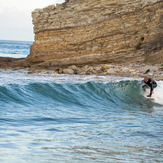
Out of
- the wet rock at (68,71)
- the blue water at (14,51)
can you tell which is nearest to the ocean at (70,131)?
the wet rock at (68,71)

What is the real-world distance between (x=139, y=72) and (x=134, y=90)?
506 cm

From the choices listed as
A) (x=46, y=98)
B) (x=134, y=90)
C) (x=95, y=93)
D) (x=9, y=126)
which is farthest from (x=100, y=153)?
(x=134, y=90)

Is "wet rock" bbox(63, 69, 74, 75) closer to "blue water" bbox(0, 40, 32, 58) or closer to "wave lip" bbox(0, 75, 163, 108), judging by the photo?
"wave lip" bbox(0, 75, 163, 108)

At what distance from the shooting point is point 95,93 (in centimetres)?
1585

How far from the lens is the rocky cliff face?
25.2 meters

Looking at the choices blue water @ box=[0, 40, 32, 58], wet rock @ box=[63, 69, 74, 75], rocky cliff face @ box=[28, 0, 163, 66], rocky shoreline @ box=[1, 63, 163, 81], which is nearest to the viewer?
rocky shoreline @ box=[1, 63, 163, 81]

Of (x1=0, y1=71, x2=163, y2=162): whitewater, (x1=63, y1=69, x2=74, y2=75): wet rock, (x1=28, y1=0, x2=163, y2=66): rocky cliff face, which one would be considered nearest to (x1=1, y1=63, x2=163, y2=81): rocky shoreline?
(x1=63, y1=69, x2=74, y2=75): wet rock

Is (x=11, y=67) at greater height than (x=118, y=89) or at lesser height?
greater

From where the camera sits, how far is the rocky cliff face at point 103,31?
25203 millimetres

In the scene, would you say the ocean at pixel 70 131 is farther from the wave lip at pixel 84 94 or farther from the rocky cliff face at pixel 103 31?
the rocky cliff face at pixel 103 31

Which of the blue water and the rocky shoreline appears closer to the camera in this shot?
the rocky shoreline

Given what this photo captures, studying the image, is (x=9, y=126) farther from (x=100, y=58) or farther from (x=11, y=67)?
(x=11, y=67)

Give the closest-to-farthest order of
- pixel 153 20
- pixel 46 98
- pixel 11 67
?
pixel 46 98 < pixel 153 20 < pixel 11 67

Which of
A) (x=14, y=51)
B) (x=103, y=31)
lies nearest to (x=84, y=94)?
(x=103, y=31)
